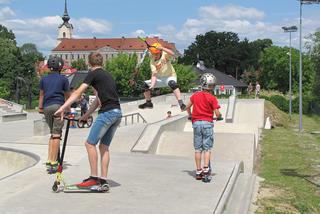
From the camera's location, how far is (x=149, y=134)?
1356 cm

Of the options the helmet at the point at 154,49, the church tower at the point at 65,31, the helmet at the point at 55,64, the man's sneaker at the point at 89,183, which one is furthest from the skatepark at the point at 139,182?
the church tower at the point at 65,31

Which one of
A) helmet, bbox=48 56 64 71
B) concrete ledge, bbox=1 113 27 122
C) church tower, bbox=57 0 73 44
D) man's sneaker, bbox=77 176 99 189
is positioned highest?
church tower, bbox=57 0 73 44

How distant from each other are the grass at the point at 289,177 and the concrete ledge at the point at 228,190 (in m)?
0.50

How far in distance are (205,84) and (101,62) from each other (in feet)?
6.86

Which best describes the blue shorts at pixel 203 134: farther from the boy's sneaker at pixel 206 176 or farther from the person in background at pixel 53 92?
the person in background at pixel 53 92

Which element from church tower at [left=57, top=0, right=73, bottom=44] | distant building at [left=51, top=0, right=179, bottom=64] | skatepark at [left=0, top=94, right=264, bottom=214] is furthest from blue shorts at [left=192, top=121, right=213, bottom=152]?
church tower at [left=57, top=0, right=73, bottom=44]

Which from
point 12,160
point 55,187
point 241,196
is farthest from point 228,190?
point 12,160

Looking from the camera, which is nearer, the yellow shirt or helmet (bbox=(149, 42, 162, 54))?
helmet (bbox=(149, 42, 162, 54))

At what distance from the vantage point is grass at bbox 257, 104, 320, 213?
732 cm

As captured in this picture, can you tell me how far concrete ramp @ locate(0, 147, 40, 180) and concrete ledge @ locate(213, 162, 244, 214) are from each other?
13.9ft

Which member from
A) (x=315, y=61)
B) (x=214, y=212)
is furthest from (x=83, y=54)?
(x=214, y=212)

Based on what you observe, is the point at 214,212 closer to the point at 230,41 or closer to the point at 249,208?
the point at 249,208

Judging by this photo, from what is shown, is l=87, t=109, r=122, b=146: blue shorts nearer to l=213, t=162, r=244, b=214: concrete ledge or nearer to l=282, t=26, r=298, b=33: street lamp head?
l=213, t=162, r=244, b=214: concrete ledge

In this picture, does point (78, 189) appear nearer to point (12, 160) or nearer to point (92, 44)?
point (12, 160)
